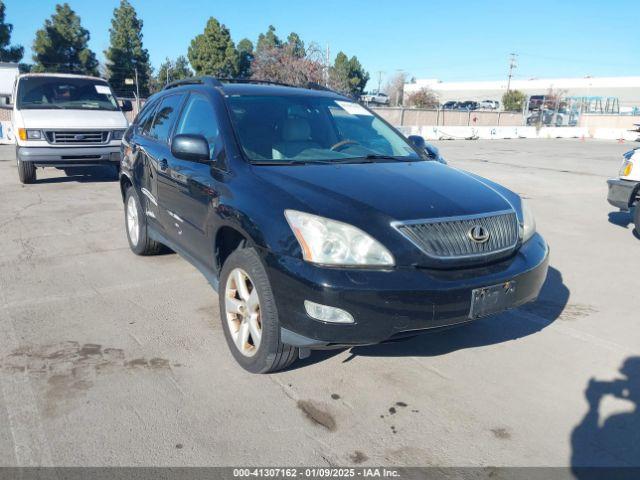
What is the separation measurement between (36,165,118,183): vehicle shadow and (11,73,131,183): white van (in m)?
0.81

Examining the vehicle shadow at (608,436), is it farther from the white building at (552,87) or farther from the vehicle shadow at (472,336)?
the white building at (552,87)

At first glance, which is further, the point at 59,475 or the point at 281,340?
the point at 281,340

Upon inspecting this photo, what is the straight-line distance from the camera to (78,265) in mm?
5586

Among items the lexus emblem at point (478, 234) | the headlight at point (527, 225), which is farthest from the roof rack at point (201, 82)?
the headlight at point (527, 225)

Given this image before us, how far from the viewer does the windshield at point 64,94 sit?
34.1 ft

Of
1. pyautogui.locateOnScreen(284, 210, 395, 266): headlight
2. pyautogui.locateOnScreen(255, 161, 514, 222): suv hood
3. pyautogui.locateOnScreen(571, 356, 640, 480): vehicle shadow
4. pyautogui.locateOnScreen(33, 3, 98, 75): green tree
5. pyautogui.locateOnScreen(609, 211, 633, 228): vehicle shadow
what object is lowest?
pyautogui.locateOnScreen(571, 356, 640, 480): vehicle shadow

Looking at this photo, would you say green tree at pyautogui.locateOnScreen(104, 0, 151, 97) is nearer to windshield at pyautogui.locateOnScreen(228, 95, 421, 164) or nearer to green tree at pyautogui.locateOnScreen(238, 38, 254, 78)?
green tree at pyautogui.locateOnScreen(238, 38, 254, 78)

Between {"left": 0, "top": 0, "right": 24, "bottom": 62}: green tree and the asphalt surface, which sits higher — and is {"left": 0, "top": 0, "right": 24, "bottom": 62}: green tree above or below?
above

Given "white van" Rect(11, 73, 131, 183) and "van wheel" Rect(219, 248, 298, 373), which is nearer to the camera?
"van wheel" Rect(219, 248, 298, 373)

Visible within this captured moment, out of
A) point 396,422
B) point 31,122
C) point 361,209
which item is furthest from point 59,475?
point 31,122

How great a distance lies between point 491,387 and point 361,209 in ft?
4.59

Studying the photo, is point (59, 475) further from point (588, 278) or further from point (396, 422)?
point (588, 278)

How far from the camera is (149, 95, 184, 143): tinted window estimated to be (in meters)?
4.79

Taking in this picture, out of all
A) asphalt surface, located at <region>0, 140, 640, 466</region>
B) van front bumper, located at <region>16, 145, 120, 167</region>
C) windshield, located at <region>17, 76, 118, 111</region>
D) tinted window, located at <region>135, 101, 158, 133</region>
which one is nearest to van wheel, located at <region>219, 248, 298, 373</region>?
asphalt surface, located at <region>0, 140, 640, 466</region>
